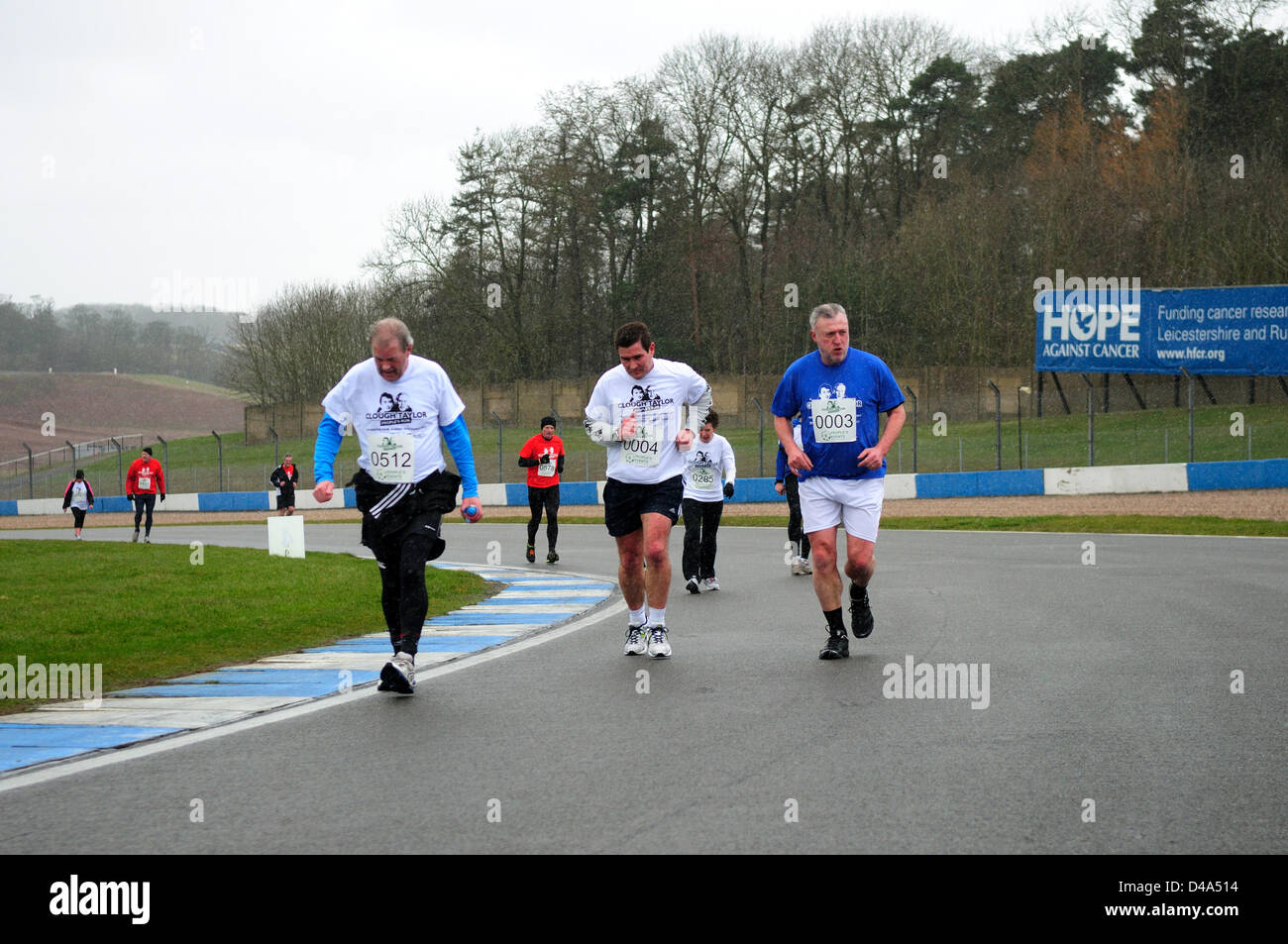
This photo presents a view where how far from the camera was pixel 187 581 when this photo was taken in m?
14.2

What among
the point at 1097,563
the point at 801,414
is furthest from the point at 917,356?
the point at 801,414

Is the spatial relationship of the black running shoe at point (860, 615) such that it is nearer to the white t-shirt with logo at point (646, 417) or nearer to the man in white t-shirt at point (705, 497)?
the white t-shirt with logo at point (646, 417)

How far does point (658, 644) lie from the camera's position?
8.97 metres

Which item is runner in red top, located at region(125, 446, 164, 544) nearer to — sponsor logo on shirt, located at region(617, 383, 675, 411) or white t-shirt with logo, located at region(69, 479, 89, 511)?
white t-shirt with logo, located at region(69, 479, 89, 511)

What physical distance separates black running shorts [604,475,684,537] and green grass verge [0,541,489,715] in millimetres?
2694

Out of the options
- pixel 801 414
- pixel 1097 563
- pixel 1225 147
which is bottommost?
pixel 1097 563

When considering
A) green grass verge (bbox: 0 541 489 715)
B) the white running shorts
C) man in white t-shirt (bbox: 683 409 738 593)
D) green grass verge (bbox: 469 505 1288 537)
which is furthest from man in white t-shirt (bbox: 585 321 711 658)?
green grass verge (bbox: 469 505 1288 537)

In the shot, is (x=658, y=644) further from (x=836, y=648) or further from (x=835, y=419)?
(x=835, y=419)

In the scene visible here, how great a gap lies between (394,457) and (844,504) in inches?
108

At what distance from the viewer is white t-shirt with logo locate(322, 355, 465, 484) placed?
25.9ft

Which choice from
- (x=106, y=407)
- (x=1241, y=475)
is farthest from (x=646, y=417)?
(x=106, y=407)

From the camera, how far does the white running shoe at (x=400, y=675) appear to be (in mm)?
7637

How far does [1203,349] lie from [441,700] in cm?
3467
